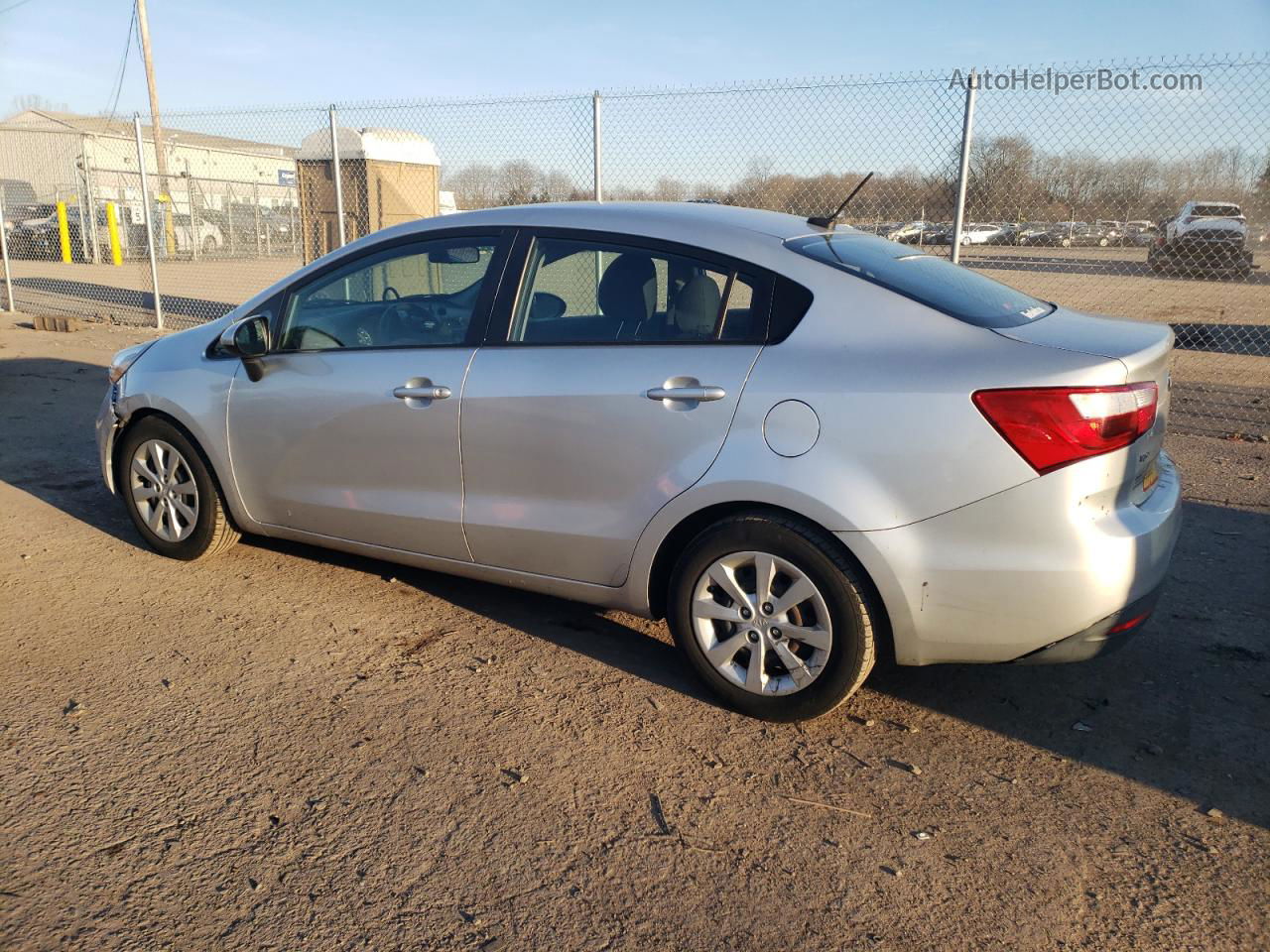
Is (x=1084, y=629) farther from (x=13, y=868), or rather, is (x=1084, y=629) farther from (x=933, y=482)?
(x=13, y=868)

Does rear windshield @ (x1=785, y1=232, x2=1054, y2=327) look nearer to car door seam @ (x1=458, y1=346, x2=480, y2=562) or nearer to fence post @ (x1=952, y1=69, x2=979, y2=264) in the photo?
car door seam @ (x1=458, y1=346, x2=480, y2=562)

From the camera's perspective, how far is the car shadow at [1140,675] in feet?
10.3

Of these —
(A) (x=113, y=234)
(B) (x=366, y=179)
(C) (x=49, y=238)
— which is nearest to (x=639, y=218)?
(B) (x=366, y=179)

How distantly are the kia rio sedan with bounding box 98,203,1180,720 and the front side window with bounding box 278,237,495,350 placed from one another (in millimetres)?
13

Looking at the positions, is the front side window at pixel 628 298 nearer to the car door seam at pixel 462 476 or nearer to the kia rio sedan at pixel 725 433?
the kia rio sedan at pixel 725 433

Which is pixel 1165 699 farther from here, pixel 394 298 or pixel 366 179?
pixel 366 179

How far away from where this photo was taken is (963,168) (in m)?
7.39

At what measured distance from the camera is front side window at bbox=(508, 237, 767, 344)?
331 cm

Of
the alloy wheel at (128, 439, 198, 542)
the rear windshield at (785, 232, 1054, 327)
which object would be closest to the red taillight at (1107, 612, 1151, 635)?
the rear windshield at (785, 232, 1054, 327)

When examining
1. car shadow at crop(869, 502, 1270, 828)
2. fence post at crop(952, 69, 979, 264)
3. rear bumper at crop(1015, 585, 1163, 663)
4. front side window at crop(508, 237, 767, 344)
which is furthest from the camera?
fence post at crop(952, 69, 979, 264)

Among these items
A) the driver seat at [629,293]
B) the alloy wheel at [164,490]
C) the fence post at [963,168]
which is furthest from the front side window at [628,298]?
the fence post at [963,168]

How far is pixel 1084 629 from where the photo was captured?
2918 mm

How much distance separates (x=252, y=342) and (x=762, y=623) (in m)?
2.55

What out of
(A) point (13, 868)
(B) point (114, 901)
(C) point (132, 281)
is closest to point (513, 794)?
(B) point (114, 901)
